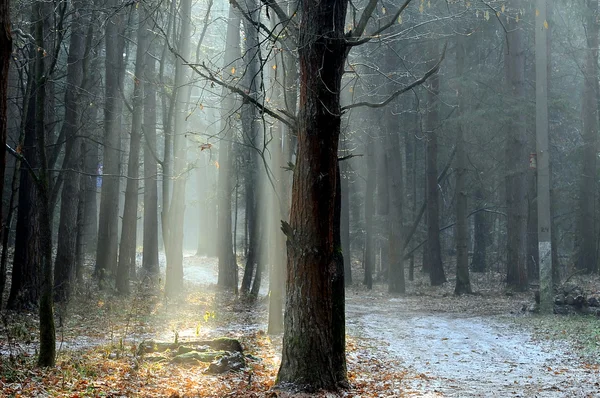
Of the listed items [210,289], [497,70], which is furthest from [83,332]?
[497,70]

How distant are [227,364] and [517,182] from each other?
15.2m

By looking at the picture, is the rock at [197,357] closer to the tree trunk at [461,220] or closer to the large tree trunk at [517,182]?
the large tree trunk at [517,182]

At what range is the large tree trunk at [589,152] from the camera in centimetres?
2609

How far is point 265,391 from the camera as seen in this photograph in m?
8.14

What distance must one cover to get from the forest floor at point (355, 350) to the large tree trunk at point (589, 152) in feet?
25.8

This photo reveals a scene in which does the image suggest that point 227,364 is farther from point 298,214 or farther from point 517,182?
point 517,182

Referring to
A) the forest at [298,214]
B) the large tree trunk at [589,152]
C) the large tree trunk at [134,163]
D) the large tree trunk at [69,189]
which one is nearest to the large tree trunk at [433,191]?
the forest at [298,214]

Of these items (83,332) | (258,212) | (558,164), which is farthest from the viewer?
(558,164)

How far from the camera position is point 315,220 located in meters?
7.97

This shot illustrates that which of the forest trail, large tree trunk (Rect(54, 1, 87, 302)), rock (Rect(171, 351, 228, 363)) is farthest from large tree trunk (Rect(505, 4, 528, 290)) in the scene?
rock (Rect(171, 351, 228, 363))

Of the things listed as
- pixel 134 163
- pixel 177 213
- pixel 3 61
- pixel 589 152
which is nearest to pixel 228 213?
pixel 134 163

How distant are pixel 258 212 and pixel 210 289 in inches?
215

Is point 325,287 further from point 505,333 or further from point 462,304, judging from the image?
point 462,304

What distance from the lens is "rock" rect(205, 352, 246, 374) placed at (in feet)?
31.4
